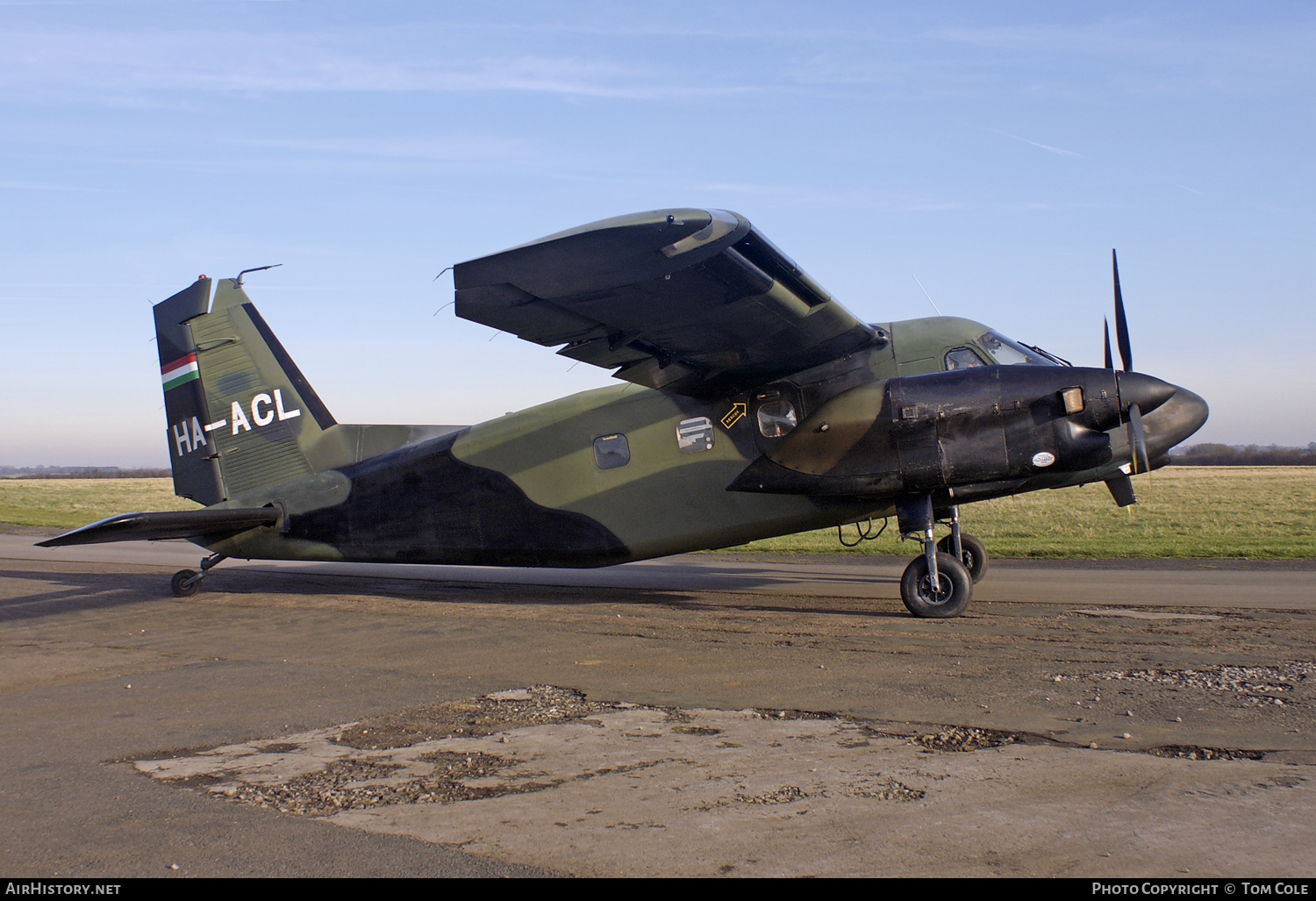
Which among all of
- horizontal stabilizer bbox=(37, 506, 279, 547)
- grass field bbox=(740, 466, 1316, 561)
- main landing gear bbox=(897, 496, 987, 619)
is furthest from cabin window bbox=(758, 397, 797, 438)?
grass field bbox=(740, 466, 1316, 561)

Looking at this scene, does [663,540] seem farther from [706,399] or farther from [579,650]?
[579,650]

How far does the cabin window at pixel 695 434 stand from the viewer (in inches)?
457

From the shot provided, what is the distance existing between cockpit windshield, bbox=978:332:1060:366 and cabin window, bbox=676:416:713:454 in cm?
352

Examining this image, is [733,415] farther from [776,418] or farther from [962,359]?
[962,359]

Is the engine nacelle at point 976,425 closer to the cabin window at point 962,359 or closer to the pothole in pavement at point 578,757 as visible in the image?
the cabin window at point 962,359

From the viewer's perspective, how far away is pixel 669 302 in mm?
8898

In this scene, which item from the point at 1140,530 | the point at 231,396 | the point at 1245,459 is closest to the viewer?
the point at 231,396

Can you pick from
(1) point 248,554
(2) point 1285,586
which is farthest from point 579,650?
(2) point 1285,586

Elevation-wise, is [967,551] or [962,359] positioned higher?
[962,359]

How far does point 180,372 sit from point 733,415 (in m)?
9.17

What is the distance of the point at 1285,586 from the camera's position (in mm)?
12398

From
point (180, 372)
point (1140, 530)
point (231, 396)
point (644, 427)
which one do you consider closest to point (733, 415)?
point (644, 427)
